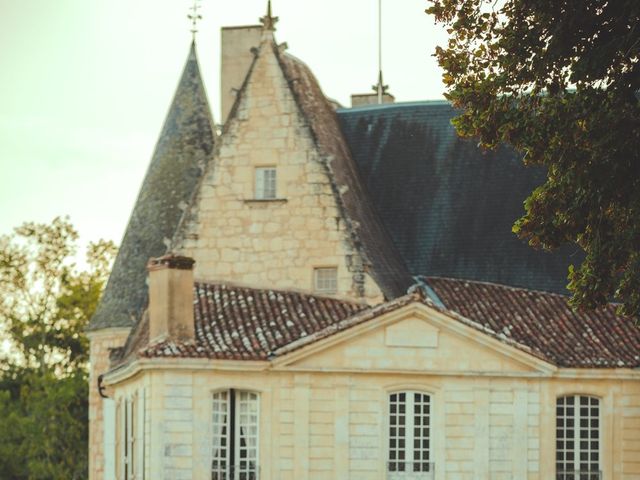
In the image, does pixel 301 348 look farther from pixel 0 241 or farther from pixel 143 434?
pixel 0 241

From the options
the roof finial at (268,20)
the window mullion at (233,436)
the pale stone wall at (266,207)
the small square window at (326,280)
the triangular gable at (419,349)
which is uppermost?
the roof finial at (268,20)

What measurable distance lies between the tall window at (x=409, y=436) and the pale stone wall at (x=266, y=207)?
4137 mm

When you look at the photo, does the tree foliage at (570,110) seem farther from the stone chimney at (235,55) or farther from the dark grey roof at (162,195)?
the stone chimney at (235,55)

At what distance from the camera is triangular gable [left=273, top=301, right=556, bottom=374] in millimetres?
39656

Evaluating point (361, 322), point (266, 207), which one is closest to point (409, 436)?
point (361, 322)

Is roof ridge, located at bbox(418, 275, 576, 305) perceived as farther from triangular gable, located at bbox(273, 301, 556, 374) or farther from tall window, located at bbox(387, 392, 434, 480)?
tall window, located at bbox(387, 392, 434, 480)

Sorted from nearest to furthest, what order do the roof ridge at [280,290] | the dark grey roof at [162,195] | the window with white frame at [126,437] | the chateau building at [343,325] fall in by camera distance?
1. the chateau building at [343,325]
2. the window with white frame at [126,437]
3. the roof ridge at [280,290]
4. the dark grey roof at [162,195]

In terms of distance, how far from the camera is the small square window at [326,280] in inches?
1687

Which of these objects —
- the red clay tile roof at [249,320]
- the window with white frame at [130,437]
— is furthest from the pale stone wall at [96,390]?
the red clay tile roof at [249,320]

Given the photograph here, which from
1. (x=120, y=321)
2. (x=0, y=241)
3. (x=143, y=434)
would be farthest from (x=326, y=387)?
(x=0, y=241)

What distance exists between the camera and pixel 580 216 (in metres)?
26.1

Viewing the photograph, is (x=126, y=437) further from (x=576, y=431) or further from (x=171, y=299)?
(x=576, y=431)

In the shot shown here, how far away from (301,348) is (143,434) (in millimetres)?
3259

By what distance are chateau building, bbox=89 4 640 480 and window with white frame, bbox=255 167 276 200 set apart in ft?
0.15
